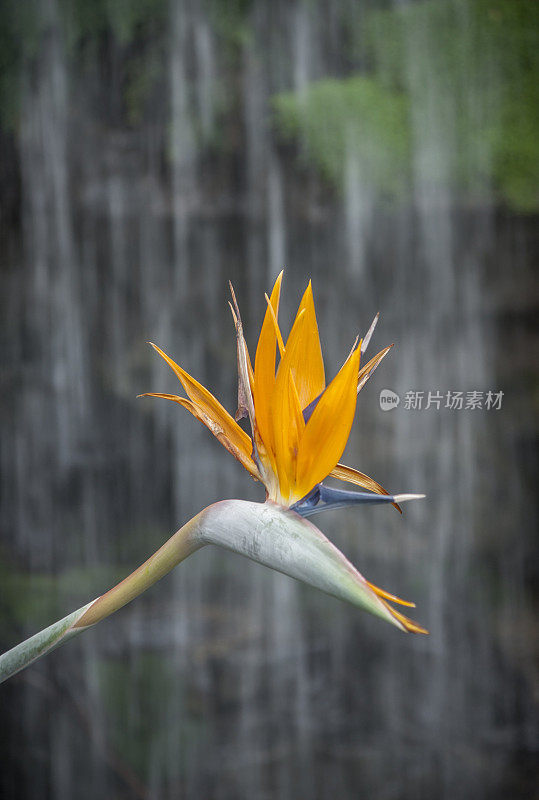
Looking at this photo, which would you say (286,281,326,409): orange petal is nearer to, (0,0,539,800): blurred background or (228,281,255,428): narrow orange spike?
(228,281,255,428): narrow orange spike

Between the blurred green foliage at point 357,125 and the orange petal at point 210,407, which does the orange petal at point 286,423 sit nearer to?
the orange petal at point 210,407

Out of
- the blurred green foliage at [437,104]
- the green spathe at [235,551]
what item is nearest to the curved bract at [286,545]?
the green spathe at [235,551]

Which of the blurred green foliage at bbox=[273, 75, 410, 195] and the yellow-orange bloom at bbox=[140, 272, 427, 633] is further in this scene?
the blurred green foliage at bbox=[273, 75, 410, 195]

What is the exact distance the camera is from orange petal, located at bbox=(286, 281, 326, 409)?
311 millimetres

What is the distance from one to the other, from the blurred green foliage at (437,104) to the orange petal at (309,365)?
2062mm

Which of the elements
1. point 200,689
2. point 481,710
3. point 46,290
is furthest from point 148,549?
point 481,710

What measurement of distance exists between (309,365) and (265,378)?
0.03m

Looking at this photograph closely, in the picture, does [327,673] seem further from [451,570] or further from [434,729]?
[451,570]

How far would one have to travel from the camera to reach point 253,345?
90.0 inches

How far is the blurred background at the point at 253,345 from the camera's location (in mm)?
2143

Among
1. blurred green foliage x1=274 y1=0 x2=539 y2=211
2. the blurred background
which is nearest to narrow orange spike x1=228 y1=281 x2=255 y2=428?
the blurred background

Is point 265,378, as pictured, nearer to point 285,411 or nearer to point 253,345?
point 285,411

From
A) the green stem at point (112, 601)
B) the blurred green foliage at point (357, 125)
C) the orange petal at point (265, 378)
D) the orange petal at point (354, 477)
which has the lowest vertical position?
the green stem at point (112, 601)

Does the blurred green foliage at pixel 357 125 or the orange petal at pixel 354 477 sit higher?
the blurred green foliage at pixel 357 125
